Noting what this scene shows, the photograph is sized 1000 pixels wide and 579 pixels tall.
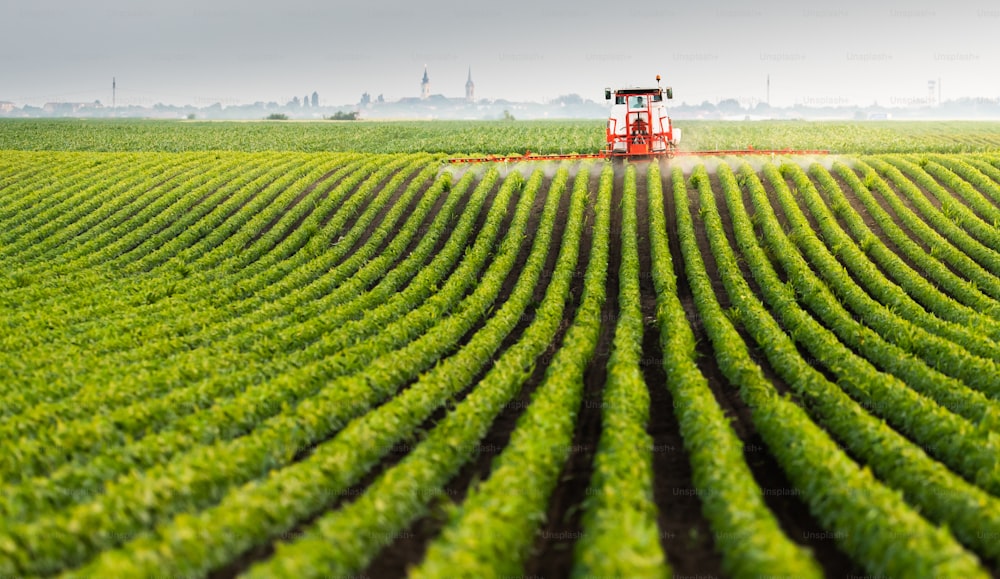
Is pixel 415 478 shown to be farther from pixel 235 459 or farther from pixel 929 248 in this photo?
pixel 929 248

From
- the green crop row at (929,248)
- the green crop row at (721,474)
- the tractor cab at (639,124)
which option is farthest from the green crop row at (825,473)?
the tractor cab at (639,124)

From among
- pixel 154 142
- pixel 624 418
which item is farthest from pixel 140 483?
pixel 154 142

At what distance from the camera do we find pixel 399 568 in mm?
9844

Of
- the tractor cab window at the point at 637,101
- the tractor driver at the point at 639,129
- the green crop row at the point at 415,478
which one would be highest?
the tractor cab window at the point at 637,101

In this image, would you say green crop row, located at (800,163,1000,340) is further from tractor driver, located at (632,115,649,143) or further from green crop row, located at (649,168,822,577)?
tractor driver, located at (632,115,649,143)

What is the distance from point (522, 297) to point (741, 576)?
49.1ft

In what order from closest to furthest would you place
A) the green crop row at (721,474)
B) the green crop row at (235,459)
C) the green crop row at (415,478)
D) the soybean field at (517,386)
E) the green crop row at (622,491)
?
the green crop row at (622,491)
the green crop row at (721,474)
the green crop row at (415,478)
the green crop row at (235,459)
the soybean field at (517,386)

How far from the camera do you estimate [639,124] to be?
1619 inches

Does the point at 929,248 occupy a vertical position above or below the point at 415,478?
above

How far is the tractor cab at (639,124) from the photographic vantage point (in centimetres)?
4022

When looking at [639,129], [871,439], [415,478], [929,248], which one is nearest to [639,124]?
[639,129]

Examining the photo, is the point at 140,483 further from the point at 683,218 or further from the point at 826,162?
the point at 826,162

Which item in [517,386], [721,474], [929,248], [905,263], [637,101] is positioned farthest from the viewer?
[637,101]

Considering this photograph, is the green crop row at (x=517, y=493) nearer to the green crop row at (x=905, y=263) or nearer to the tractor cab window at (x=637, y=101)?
the green crop row at (x=905, y=263)
